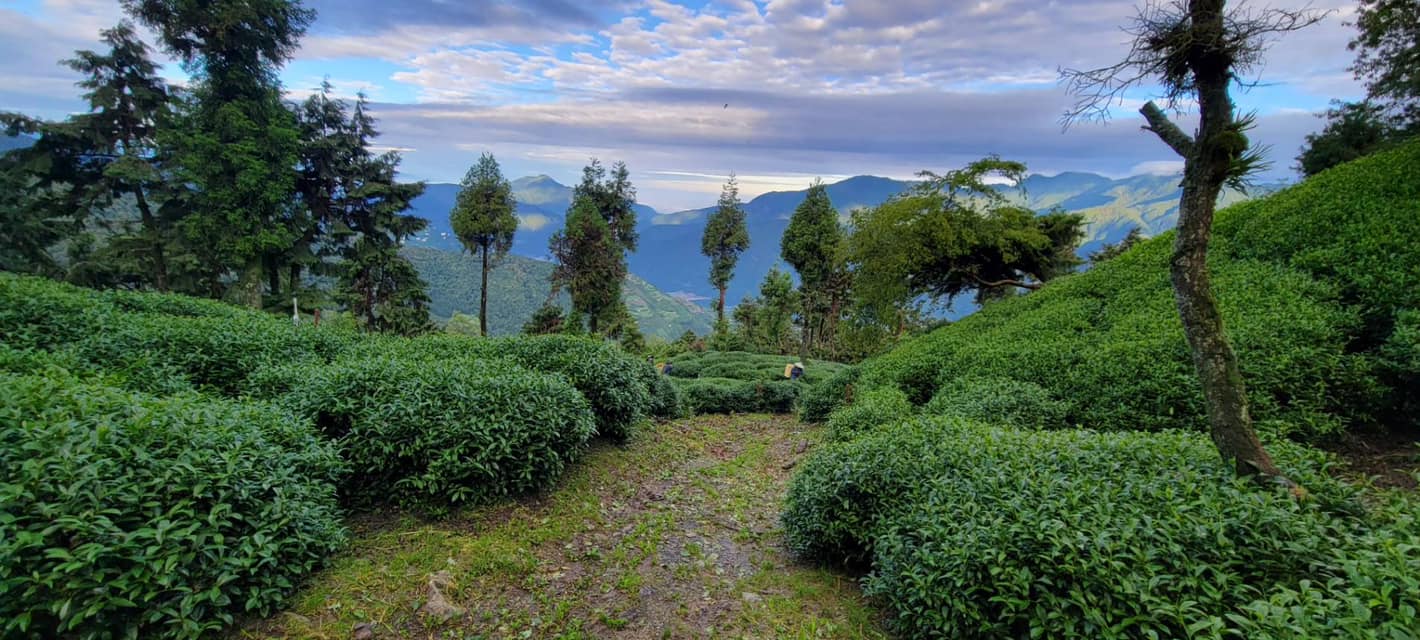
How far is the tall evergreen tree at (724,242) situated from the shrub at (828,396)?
1970 cm

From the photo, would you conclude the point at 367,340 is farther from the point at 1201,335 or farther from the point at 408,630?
the point at 1201,335

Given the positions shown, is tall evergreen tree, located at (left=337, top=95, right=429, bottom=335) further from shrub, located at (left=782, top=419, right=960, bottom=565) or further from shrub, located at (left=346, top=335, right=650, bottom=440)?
shrub, located at (left=782, top=419, right=960, bottom=565)

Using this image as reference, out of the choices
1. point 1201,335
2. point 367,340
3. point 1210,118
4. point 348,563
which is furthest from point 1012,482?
point 367,340

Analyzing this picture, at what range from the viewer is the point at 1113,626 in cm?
252

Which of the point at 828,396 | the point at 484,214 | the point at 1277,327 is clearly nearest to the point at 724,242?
the point at 484,214

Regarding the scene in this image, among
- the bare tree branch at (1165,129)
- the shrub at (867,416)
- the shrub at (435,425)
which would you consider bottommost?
the shrub at (867,416)

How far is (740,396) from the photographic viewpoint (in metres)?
15.0

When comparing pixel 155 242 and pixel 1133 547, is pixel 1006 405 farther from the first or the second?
pixel 155 242

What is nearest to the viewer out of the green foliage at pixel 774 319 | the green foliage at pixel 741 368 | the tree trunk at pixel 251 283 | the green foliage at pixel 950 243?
the green foliage at pixel 950 243

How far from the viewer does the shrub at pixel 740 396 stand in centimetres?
1456

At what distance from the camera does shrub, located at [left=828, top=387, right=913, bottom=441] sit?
745cm

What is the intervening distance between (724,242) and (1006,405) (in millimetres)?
26407

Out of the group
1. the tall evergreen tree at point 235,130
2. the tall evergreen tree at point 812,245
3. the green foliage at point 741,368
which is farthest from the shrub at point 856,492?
the tall evergreen tree at point 235,130

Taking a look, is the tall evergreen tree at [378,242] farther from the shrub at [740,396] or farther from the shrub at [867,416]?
the shrub at [867,416]
